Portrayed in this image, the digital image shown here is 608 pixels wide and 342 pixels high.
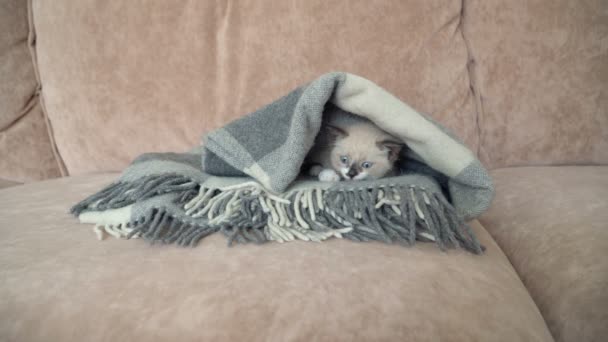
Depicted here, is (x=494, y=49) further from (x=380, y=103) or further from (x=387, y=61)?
(x=380, y=103)

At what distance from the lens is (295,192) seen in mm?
792

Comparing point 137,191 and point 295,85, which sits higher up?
point 295,85

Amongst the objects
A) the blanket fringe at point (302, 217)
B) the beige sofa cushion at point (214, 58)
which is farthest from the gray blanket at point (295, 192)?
the beige sofa cushion at point (214, 58)

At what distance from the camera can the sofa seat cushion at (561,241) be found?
Answer: 578 millimetres

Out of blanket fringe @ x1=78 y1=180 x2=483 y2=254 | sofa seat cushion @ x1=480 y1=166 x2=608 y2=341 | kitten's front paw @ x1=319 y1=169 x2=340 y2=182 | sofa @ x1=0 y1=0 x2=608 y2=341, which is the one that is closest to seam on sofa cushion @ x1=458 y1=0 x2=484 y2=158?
sofa @ x1=0 y1=0 x2=608 y2=341

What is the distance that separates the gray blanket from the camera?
691 millimetres

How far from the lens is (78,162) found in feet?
4.24

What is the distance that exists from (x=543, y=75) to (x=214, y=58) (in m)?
1.02

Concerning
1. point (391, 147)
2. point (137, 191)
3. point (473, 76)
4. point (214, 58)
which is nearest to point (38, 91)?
point (214, 58)

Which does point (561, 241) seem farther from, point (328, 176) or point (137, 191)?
point (137, 191)

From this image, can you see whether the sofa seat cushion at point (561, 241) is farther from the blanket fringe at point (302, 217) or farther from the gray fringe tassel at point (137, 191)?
the gray fringe tassel at point (137, 191)

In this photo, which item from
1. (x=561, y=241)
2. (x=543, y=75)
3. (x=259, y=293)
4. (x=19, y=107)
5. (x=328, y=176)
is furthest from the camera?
(x=19, y=107)

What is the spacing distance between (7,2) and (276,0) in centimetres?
89

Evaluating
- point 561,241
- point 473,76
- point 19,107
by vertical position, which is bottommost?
point 561,241
